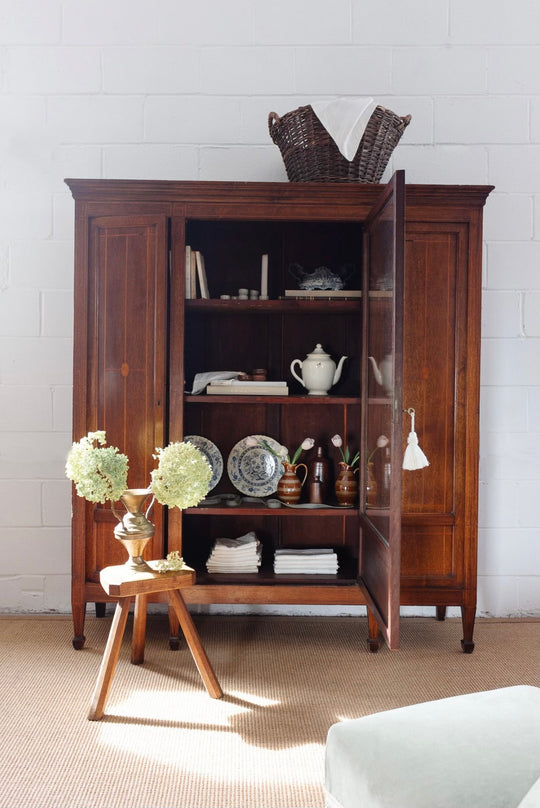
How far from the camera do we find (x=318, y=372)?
2840mm

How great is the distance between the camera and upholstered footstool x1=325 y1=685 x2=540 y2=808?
1.06 m

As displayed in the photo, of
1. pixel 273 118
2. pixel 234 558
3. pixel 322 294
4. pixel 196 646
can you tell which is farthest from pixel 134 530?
pixel 273 118

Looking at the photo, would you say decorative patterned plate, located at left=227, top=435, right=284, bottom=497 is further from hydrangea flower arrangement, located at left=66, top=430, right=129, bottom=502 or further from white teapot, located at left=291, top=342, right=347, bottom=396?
hydrangea flower arrangement, located at left=66, top=430, right=129, bottom=502

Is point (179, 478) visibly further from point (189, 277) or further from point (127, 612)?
point (189, 277)

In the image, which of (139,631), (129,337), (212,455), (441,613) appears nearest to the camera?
(139,631)

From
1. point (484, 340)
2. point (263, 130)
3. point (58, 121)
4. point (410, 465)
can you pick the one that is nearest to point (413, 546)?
point (410, 465)

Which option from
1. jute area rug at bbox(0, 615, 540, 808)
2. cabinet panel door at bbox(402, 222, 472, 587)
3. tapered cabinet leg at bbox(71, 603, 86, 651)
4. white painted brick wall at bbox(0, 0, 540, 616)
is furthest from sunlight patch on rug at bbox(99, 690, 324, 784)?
white painted brick wall at bbox(0, 0, 540, 616)

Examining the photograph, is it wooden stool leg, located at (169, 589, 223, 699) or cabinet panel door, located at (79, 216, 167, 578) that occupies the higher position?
cabinet panel door, located at (79, 216, 167, 578)

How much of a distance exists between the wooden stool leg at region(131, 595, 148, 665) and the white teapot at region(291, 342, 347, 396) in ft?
3.50

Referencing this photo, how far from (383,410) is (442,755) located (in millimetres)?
1333

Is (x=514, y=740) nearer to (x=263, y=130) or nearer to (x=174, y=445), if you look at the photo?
(x=174, y=445)

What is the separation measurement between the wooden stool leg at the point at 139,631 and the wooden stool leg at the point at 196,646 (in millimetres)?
227

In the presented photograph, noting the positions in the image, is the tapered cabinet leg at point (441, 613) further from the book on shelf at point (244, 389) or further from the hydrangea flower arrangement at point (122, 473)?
the hydrangea flower arrangement at point (122, 473)

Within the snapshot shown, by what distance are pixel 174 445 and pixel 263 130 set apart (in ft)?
5.34
